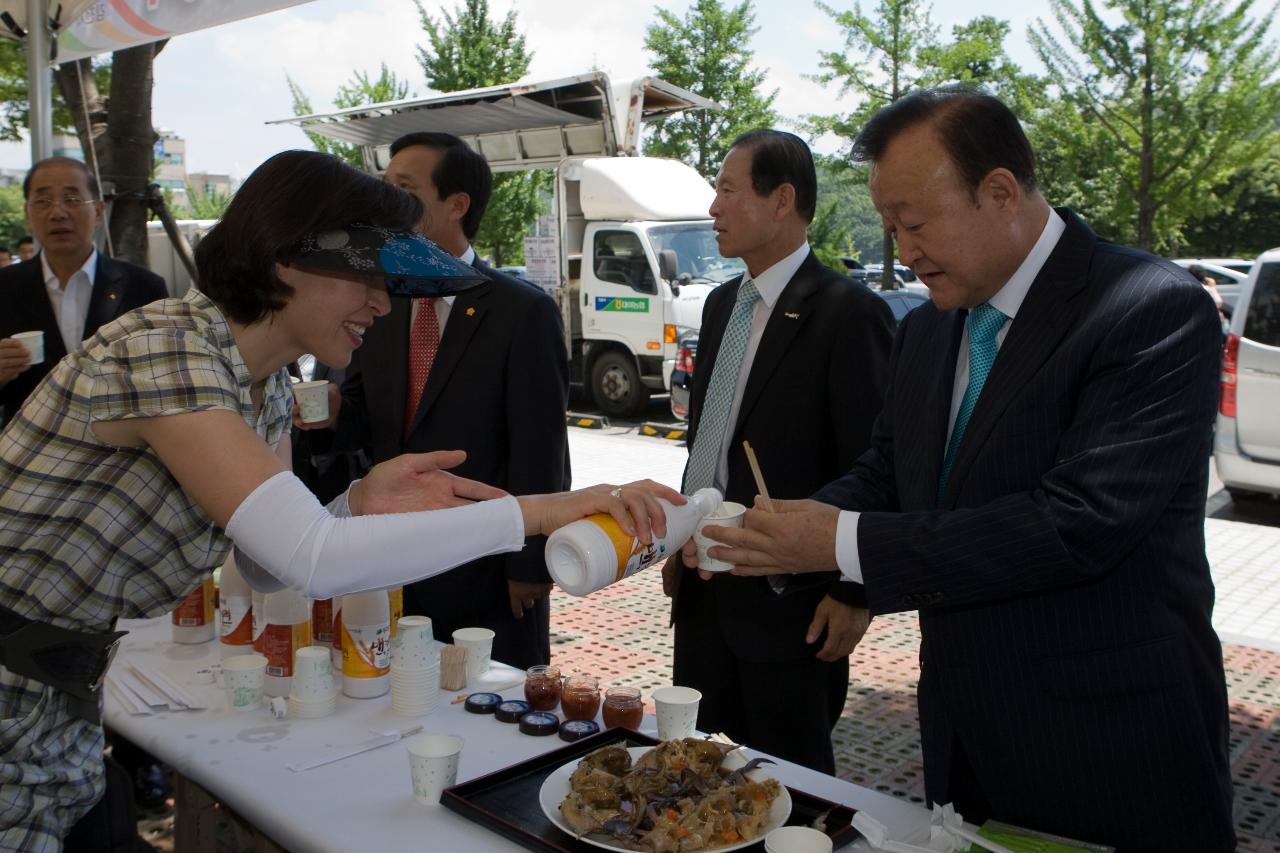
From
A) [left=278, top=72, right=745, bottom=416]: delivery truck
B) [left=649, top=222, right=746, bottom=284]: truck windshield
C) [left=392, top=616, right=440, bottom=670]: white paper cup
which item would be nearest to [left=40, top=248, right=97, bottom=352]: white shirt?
[left=392, top=616, right=440, bottom=670]: white paper cup

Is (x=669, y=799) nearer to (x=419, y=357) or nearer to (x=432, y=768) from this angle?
(x=432, y=768)

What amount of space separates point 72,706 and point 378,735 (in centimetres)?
65

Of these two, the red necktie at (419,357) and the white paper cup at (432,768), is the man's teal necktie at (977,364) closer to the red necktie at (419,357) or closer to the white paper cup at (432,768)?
the white paper cup at (432,768)

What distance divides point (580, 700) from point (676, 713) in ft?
0.74

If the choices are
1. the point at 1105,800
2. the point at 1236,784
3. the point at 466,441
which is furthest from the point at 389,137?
the point at 1105,800

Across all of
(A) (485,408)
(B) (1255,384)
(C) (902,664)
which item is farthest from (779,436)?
(B) (1255,384)

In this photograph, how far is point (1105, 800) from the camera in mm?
1808

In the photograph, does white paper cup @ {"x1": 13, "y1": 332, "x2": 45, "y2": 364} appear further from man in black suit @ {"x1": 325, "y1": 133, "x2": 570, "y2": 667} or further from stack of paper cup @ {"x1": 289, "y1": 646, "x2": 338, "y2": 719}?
stack of paper cup @ {"x1": 289, "y1": 646, "x2": 338, "y2": 719}

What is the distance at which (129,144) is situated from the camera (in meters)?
6.59

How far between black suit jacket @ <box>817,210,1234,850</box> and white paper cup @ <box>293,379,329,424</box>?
154 cm

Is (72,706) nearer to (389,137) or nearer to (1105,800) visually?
(1105,800)

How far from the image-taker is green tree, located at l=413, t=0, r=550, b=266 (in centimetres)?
2144

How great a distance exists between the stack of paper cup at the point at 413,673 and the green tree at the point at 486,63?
19.4 meters

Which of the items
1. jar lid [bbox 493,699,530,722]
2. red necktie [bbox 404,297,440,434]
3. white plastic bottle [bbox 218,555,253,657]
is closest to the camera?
jar lid [bbox 493,699,530,722]
